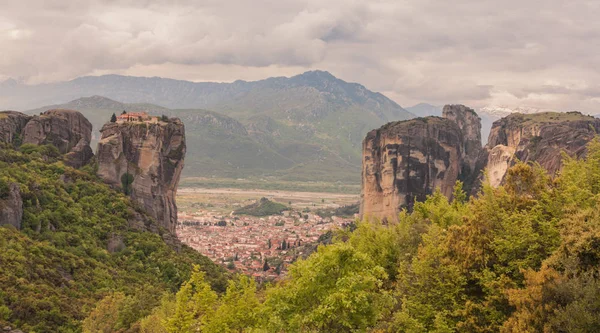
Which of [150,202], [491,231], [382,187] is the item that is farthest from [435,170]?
[491,231]

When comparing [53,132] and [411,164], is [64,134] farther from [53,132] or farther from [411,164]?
[411,164]

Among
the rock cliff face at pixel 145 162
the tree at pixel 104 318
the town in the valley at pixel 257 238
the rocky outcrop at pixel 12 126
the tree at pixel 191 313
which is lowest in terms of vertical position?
the town in the valley at pixel 257 238

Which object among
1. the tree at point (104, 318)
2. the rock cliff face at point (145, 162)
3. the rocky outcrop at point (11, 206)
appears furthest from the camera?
the rock cliff face at point (145, 162)

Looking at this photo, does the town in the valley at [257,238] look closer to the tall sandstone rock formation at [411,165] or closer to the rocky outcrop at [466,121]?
the tall sandstone rock formation at [411,165]

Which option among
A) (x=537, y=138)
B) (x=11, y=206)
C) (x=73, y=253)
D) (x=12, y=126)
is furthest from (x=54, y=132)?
(x=537, y=138)

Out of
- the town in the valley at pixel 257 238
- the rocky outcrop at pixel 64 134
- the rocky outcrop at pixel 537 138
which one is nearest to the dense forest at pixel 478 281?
the town in the valley at pixel 257 238

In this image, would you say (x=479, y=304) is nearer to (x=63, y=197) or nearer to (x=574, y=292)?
(x=574, y=292)
